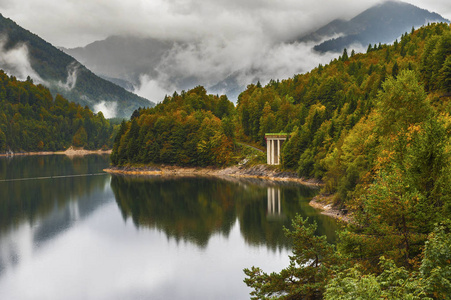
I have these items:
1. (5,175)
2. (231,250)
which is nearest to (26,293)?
(231,250)

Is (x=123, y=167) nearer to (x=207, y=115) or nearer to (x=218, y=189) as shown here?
(x=207, y=115)

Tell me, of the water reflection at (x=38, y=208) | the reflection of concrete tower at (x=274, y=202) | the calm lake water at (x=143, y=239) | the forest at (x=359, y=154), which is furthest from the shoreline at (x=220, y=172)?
the water reflection at (x=38, y=208)

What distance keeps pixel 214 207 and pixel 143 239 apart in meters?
22.5

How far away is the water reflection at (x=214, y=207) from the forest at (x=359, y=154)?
25.9 feet

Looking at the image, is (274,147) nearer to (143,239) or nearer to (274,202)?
(274,202)

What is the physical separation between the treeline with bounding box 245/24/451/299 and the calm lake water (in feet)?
18.2

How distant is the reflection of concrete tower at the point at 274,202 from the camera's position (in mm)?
65656

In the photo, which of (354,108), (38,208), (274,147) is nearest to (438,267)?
(38,208)

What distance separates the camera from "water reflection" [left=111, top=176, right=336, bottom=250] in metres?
53.6

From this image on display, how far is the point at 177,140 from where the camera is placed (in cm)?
13775

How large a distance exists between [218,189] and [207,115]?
204 ft

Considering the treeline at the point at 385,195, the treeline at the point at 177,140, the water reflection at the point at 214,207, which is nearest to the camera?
the treeline at the point at 385,195

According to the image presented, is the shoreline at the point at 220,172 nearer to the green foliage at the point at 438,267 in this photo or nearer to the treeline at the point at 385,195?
the treeline at the point at 385,195

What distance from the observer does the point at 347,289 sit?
14711 mm
